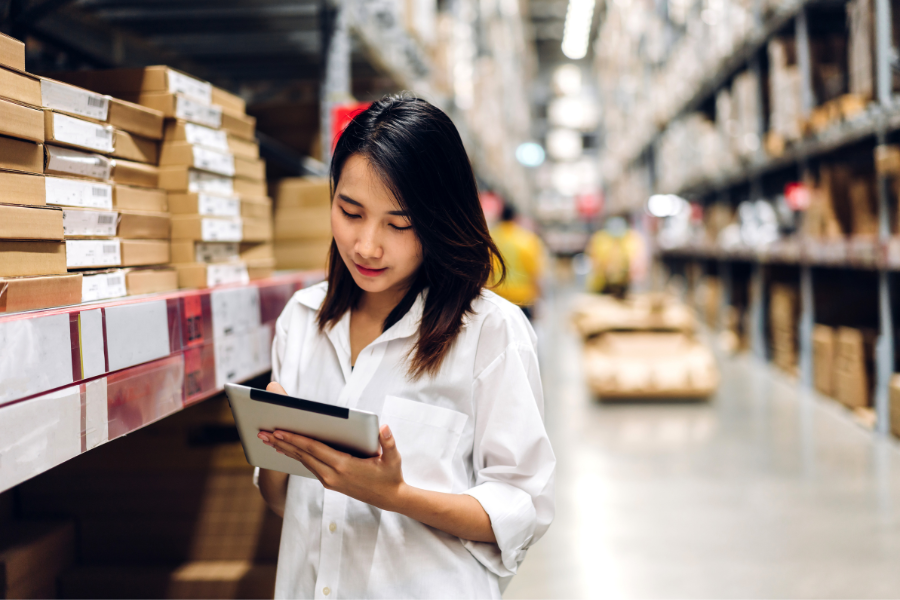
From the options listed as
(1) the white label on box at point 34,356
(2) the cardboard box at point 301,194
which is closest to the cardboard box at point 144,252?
(1) the white label on box at point 34,356

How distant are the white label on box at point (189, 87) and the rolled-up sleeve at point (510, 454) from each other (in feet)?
3.34

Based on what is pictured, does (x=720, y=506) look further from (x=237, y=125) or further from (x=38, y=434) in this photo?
(x=38, y=434)

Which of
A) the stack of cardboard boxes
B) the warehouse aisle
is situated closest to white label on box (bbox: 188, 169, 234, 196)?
the stack of cardboard boxes

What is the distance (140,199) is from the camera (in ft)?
5.05

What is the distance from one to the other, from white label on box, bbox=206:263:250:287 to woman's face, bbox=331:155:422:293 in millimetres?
536

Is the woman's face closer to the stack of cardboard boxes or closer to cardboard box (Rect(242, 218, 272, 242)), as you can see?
the stack of cardboard boxes

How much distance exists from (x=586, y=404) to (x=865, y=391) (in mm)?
1912

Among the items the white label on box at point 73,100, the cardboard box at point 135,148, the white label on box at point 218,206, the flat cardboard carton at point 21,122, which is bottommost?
the white label on box at point 218,206

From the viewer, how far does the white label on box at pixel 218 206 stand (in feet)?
5.46

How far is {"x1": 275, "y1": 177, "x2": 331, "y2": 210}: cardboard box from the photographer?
2.49 metres

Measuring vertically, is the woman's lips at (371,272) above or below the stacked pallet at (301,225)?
below

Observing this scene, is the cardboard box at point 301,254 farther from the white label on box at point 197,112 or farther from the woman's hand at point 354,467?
the woman's hand at point 354,467

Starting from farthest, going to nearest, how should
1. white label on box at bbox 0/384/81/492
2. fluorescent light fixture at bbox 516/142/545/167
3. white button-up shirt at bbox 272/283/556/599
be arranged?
fluorescent light fixture at bbox 516/142/545/167 → white button-up shirt at bbox 272/283/556/599 → white label on box at bbox 0/384/81/492

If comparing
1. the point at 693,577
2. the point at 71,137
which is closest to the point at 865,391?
the point at 693,577
